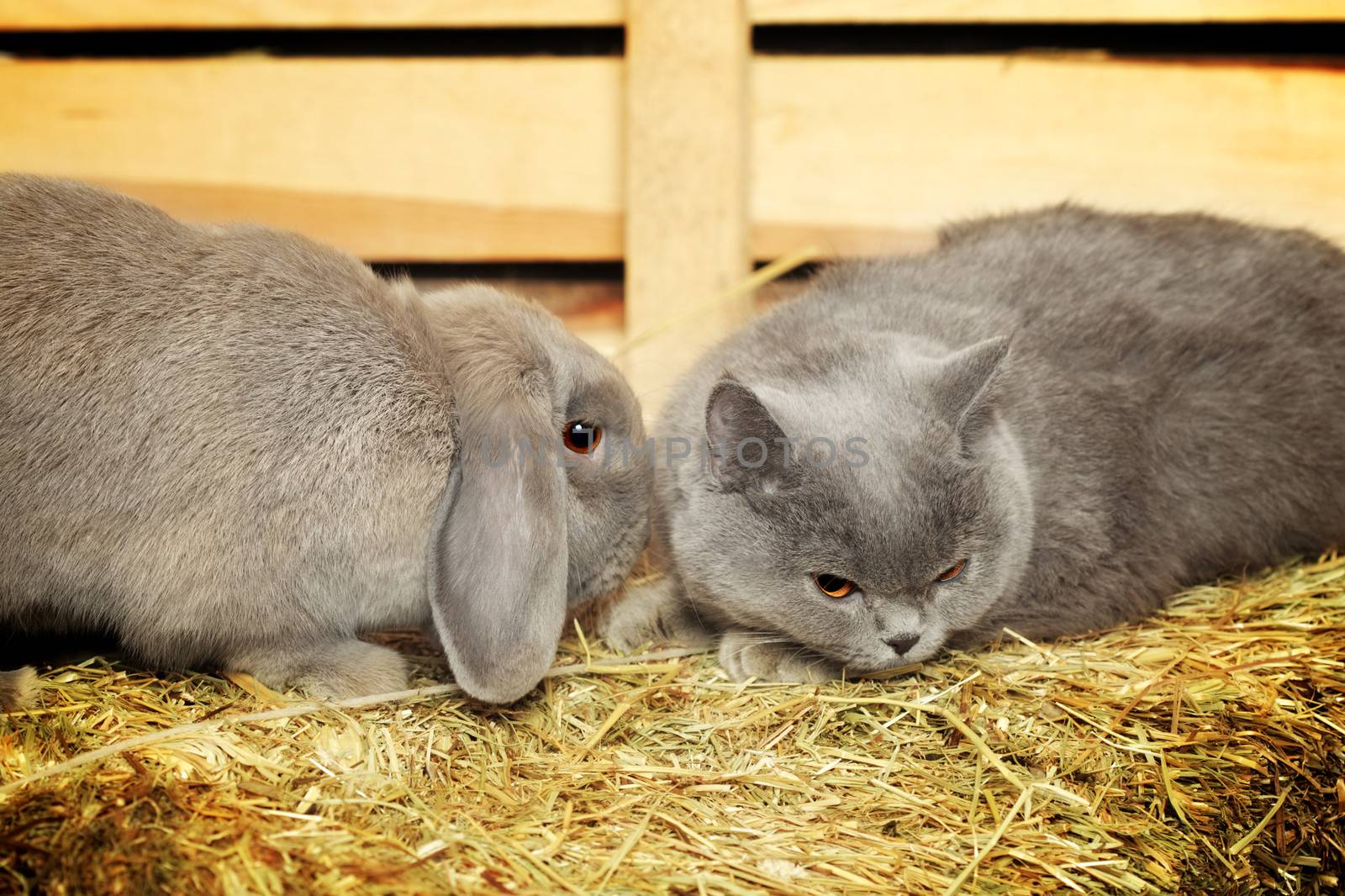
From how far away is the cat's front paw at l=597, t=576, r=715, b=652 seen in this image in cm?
272

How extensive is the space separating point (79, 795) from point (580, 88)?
2693mm

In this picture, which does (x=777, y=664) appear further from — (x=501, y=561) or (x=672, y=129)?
(x=672, y=129)

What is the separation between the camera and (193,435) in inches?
84.7

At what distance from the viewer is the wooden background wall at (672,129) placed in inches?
137

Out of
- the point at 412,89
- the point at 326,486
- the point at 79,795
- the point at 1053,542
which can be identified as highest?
the point at 412,89

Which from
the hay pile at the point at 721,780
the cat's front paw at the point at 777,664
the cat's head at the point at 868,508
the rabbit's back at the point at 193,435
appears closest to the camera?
the hay pile at the point at 721,780

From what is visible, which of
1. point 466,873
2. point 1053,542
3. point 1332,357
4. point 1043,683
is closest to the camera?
point 466,873

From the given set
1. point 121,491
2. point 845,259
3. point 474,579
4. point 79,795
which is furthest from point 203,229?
point 845,259

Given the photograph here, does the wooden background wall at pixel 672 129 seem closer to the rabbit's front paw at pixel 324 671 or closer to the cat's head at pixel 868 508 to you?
the cat's head at pixel 868 508

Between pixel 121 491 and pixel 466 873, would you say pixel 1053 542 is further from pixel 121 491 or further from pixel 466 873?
pixel 121 491

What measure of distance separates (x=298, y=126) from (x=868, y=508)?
253cm

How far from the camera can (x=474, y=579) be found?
2162 mm

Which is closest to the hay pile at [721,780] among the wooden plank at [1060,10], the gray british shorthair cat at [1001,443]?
the gray british shorthair cat at [1001,443]

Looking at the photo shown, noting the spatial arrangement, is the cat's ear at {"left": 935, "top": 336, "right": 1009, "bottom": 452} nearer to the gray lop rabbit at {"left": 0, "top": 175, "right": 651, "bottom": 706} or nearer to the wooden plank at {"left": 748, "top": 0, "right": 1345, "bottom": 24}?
the gray lop rabbit at {"left": 0, "top": 175, "right": 651, "bottom": 706}
